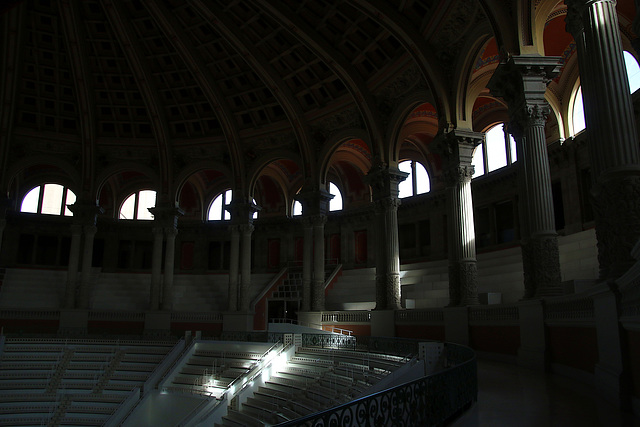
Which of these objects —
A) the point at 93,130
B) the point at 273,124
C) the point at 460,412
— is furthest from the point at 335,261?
the point at 460,412

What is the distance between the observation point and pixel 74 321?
2497 centimetres

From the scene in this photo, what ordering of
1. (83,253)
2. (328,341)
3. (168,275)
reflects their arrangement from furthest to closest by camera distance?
(83,253)
(168,275)
(328,341)

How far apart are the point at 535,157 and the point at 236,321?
56.3 ft

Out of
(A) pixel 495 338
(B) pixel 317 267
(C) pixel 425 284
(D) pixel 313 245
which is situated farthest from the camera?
(D) pixel 313 245

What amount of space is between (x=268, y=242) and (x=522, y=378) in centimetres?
2425

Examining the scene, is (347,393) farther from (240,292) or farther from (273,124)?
(273,124)

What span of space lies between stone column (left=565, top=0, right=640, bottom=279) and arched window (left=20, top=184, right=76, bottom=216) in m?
30.5

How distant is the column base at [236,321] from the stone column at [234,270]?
0.41 metres

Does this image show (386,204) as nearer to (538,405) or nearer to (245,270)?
A: (245,270)

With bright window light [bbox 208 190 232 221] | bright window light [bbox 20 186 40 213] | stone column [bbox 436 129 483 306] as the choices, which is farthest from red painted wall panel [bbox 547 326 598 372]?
bright window light [bbox 20 186 40 213]

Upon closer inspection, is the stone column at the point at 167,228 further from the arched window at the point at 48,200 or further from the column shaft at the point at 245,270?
the arched window at the point at 48,200

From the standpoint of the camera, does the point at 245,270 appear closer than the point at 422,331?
No

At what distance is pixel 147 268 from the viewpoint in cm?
3331

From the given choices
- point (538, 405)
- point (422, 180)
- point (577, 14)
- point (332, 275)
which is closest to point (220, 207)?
point (332, 275)
